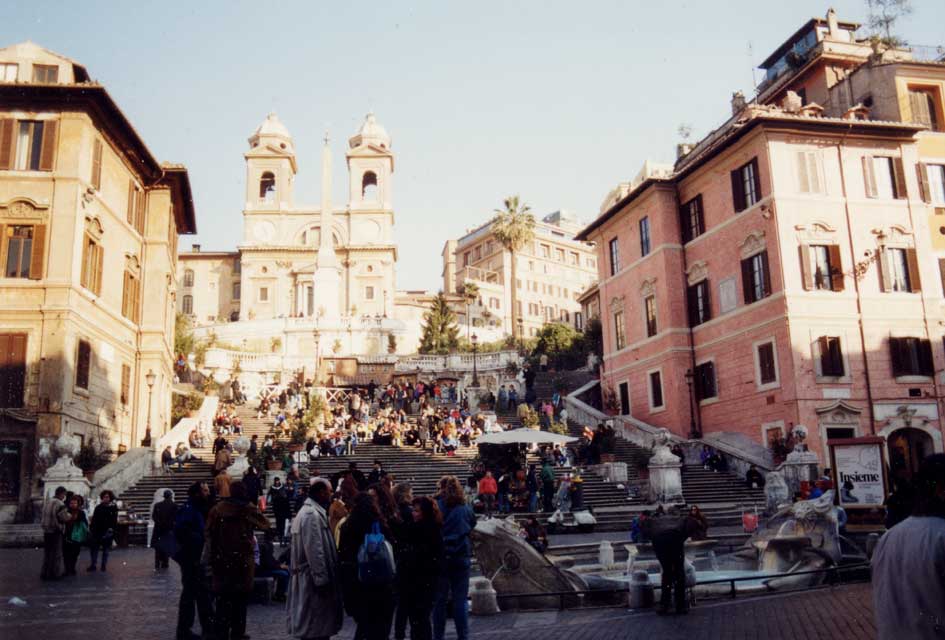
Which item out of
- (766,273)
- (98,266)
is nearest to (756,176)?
(766,273)

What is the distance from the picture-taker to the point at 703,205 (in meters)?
33.5

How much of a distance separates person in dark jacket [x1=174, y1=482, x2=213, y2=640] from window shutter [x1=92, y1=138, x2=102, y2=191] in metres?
20.5

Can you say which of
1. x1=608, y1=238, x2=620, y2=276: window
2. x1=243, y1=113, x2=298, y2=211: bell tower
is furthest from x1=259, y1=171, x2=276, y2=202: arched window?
x1=608, y1=238, x2=620, y2=276: window

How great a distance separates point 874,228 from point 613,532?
1605 centimetres

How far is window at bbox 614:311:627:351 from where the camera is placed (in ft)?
124

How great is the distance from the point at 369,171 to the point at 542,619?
81692 mm

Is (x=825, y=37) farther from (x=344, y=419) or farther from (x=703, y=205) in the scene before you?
(x=344, y=419)

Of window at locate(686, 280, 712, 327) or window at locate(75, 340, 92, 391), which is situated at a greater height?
window at locate(686, 280, 712, 327)

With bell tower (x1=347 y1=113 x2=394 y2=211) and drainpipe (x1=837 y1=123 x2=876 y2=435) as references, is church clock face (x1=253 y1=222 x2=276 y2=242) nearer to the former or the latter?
bell tower (x1=347 y1=113 x2=394 y2=211)

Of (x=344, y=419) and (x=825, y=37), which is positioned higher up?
(x=825, y=37)

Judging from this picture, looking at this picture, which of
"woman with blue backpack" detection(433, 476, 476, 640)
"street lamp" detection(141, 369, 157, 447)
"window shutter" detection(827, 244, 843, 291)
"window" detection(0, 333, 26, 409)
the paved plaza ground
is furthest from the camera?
"window shutter" detection(827, 244, 843, 291)

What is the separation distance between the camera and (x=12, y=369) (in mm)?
24484

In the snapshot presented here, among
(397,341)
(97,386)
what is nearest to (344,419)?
(97,386)

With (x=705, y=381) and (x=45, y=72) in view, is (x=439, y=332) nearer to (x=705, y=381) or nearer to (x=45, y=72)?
(x=705, y=381)
